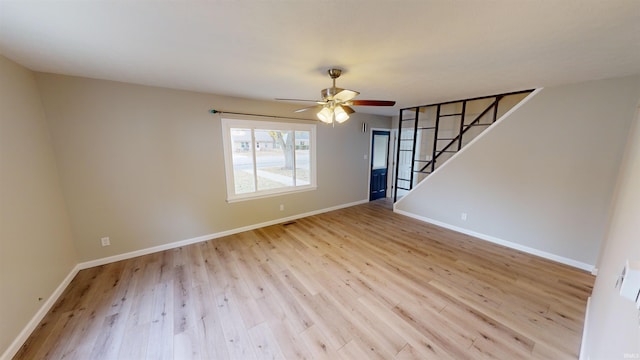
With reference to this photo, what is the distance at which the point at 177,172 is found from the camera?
131 inches

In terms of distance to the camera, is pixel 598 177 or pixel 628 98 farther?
pixel 598 177

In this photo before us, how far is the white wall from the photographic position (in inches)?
104

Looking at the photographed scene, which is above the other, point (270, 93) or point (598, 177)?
point (270, 93)

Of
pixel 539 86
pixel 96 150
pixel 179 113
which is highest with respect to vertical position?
pixel 539 86

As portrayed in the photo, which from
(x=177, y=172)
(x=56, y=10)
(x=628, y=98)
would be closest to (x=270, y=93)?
(x=177, y=172)

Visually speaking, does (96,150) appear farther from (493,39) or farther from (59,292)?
(493,39)

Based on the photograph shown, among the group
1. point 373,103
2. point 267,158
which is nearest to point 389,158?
point 267,158

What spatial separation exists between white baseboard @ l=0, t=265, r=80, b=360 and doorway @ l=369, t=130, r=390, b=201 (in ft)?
18.5

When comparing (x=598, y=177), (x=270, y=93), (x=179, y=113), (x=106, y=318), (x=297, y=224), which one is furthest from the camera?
(x=297, y=224)

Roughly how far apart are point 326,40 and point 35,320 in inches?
138

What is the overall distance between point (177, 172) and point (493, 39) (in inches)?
157

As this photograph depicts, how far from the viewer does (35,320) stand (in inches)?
77.1

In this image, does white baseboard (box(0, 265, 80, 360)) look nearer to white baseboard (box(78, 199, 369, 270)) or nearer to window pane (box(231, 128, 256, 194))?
white baseboard (box(78, 199, 369, 270))

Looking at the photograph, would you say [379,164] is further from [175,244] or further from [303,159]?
[175,244]
